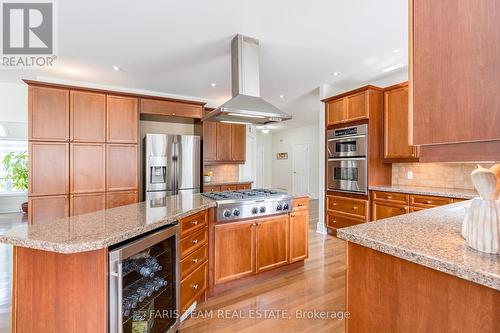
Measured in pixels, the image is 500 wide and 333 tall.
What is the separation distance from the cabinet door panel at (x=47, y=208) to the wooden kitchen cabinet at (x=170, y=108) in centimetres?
181

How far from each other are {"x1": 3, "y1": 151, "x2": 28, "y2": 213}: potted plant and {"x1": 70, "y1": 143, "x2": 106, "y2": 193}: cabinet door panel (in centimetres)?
361

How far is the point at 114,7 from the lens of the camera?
7.32 ft

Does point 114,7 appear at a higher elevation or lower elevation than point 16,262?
higher

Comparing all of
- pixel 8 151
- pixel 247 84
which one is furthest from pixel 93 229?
pixel 8 151

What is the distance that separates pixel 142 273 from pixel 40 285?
502mm

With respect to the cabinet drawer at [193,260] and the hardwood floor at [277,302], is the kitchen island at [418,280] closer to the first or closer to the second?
the hardwood floor at [277,302]

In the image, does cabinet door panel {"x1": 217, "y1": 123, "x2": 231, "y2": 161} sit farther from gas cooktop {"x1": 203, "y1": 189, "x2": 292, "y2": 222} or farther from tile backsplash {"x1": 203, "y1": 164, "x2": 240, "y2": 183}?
gas cooktop {"x1": 203, "y1": 189, "x2": 292, "y2": 222}

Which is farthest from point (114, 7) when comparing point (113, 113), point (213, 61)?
point (113, 113)

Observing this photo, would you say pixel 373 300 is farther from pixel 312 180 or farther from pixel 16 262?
pixel 312 180

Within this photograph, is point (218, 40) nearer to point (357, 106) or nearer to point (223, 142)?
point (357, 106)

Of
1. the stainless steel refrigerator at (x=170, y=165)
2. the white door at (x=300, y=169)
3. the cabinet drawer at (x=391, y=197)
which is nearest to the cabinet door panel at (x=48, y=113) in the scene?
the stainless steel refrigerator at (x=170, y=165)

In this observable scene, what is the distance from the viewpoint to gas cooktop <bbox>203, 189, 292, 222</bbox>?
2.25 m

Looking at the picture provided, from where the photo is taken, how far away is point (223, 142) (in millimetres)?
5266

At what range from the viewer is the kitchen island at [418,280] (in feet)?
2.61
